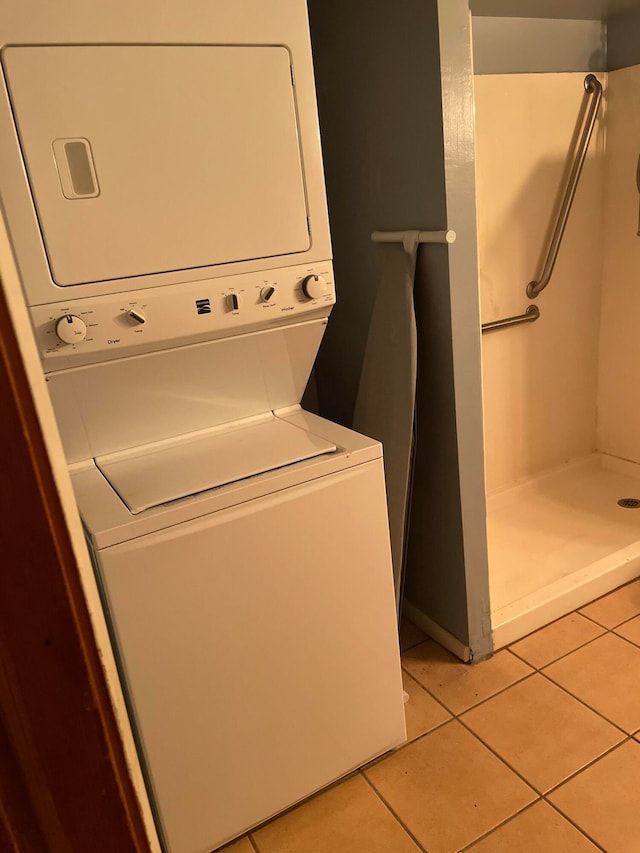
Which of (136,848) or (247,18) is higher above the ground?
(247,18)

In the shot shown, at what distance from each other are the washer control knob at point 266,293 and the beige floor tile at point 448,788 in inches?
43.5

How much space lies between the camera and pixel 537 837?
133cm

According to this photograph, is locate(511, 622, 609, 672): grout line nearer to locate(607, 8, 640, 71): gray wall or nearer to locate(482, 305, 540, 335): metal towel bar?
locate(482, 305, 540, 335): metal towel bar

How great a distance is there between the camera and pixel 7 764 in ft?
1.47

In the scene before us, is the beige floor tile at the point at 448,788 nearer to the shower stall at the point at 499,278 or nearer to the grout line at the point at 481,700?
the grout line at the point at 481,700

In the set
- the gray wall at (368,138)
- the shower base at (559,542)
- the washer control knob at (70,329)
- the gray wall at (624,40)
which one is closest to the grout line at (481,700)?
the shower base at (559,542)

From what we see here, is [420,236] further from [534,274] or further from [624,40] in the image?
[624,40]

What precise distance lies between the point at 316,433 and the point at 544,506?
1.40 m

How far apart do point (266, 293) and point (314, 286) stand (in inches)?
4.3

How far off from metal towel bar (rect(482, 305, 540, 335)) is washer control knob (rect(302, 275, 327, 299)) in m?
1.08

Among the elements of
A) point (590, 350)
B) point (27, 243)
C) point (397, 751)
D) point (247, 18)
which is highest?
point (247, 18)

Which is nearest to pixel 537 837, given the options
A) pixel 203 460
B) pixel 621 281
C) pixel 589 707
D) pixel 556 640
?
pixel 589 707

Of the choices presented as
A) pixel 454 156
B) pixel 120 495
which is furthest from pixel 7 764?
pixel 454 156

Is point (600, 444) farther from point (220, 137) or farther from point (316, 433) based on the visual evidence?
point (220, 137)
